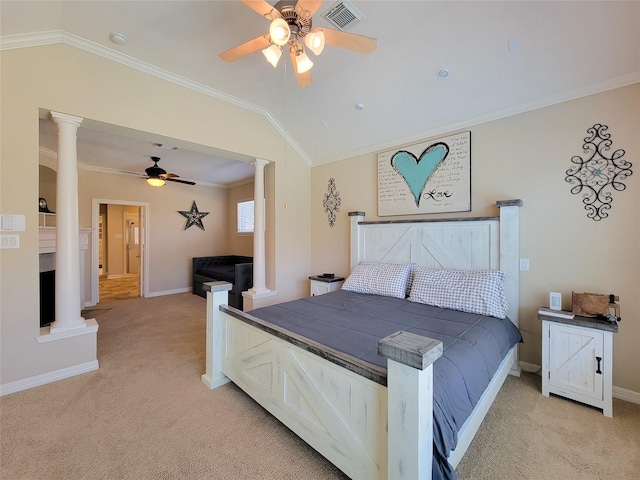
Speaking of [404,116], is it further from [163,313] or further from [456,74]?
[163,313]

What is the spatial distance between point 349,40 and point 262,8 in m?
0.61

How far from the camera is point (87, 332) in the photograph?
2734 millimetres

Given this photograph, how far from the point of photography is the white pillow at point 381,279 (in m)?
3.09

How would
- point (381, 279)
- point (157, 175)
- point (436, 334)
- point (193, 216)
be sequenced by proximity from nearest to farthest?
1. point (436, 334)
2. point (381, 279)
3. point (157, 175)
4. point (193, 216)

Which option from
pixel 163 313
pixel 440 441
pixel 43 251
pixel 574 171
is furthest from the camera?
pixel 163 313

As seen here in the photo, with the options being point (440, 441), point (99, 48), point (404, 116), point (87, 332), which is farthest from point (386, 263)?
point (99, 48)

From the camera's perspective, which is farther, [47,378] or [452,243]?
[452,243]

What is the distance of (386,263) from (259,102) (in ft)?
8.98

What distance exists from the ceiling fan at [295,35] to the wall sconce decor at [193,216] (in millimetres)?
5382

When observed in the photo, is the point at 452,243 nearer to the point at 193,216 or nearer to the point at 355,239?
the point at 355,239

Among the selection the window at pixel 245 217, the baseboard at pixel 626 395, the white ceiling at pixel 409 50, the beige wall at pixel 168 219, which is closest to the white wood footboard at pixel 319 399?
the baseboard at pixel 626 395

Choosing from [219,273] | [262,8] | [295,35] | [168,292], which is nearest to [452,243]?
[295,35]

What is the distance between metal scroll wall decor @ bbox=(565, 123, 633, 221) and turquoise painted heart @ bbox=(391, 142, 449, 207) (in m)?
1.18

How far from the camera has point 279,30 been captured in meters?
1.73
